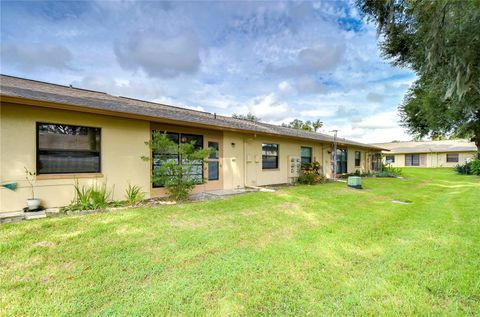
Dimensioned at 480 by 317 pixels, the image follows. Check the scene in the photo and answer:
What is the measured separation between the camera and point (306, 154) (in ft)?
48.6

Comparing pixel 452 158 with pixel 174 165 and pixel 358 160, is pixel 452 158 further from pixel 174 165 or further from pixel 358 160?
pixel 174 165

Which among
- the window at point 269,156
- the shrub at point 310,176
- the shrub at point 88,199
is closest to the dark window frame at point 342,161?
the shrub at point 310,176

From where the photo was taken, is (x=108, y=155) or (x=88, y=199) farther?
(x=108, y=155)

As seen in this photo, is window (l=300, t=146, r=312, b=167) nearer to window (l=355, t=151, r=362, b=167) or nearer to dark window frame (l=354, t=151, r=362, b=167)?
dark window frame (l=354, t=151, r=362, b=167)

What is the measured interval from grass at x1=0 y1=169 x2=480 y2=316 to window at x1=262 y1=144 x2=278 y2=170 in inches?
257

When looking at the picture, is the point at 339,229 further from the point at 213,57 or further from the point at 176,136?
the point at 213,57

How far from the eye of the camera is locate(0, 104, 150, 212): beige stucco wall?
574cm

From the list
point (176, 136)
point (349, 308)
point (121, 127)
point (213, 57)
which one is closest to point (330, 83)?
point (213, 57)

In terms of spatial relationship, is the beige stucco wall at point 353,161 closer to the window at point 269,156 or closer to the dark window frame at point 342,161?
the dark window frame at point 342,161

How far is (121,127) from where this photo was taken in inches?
295

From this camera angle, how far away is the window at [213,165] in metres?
9.86

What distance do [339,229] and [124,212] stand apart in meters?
5.15

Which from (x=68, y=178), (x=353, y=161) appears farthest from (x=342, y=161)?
(x=68, y=178)

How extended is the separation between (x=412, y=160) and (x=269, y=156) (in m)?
35.2
